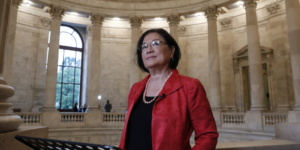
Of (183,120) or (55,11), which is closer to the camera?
(183,120)

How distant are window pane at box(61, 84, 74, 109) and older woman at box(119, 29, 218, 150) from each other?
32.6 m

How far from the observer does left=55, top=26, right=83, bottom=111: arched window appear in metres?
34.0

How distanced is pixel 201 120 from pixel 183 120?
0.83ft

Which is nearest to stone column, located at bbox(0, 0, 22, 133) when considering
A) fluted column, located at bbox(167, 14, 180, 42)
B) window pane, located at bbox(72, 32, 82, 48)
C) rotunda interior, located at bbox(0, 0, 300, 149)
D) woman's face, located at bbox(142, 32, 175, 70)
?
woman's face, located at bbox(142, 32, 175, 70)

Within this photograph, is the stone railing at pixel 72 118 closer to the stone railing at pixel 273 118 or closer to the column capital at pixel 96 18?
the column capital at pixel 96 18

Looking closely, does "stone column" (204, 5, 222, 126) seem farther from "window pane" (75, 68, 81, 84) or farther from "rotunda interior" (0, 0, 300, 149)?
"window pane" (75, 68, 81, 84)

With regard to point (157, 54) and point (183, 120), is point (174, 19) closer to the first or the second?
point (157, 54)

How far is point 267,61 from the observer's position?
89.5 feet

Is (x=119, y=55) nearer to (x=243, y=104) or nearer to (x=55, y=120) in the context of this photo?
(x=55, y=120)

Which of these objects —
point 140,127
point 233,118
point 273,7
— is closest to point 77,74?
point 233,118

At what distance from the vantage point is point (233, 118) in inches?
965

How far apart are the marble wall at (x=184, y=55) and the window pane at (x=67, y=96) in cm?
202

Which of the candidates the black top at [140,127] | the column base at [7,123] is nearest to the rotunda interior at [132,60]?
the column base at [7,123]

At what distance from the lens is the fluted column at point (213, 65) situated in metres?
25.4
